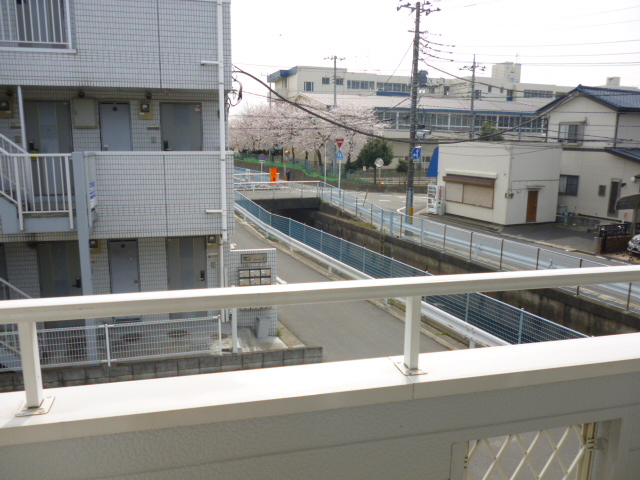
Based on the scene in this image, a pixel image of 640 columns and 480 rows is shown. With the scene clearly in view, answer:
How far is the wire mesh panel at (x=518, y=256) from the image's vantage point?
13484 mm

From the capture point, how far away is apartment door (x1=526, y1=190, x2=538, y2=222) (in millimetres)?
22688

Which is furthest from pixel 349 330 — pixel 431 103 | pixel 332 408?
pixel 431 103

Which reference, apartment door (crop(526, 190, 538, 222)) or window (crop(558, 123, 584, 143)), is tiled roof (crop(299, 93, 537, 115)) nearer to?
window (crop(558, 123, 584, 143))

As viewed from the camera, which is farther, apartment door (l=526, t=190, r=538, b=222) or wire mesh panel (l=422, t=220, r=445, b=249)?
apartment door (l=526, t=190, r=538, b=222)

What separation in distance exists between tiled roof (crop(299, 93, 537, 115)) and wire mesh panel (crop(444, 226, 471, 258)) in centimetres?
3137

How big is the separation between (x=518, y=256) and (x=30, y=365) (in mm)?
13779

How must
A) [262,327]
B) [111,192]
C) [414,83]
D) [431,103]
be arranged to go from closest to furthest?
[111,192]
[262,327]
[414,83]
[431,103]

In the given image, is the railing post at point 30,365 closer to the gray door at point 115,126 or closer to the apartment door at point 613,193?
the gray door at point 115,126

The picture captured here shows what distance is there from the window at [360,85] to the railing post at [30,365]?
6250 centimetres

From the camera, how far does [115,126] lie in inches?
350

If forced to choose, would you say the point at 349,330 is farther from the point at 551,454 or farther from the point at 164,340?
the point at 551,454

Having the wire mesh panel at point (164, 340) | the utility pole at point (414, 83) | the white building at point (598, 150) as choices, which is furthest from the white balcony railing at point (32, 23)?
the white building at point (598, 150)

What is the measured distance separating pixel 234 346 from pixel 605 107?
21.4m

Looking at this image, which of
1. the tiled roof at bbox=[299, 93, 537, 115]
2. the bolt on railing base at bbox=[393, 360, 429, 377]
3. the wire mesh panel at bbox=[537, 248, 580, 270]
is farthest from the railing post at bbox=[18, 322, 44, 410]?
the tiled roof at bbox=[299, 93, 537, 115]
